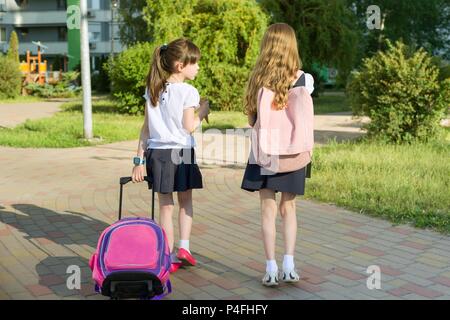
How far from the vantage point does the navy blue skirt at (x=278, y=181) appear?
3805 mm

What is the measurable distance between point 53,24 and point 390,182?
54.8m

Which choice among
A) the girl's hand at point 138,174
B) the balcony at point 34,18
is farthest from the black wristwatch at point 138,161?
the balcony at point 34,18

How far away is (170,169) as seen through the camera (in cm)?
409

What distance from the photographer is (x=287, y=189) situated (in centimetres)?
381

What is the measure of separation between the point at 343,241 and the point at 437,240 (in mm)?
809

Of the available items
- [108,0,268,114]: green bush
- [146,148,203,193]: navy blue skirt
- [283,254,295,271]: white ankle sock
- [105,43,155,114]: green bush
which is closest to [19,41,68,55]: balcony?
[108,0,268,114]: green bush

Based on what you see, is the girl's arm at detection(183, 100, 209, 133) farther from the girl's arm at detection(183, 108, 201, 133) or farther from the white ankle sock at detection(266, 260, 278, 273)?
the white ankle sock at detection(266, 260, 278, 273)

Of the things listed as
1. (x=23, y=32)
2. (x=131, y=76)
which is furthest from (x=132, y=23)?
(x=23, y=32)

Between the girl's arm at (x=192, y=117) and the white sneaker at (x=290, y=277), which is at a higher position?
the girl's arm at (x=192, y=117)

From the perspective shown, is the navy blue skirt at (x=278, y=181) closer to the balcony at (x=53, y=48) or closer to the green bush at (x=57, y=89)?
the green bush at (x=57, y=89)

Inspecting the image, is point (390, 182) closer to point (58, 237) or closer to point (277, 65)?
point (277, 65)

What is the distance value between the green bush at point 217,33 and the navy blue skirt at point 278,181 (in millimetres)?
14792

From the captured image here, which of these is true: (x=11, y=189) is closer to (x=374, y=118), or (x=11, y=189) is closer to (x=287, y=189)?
(x=287, y=189)
